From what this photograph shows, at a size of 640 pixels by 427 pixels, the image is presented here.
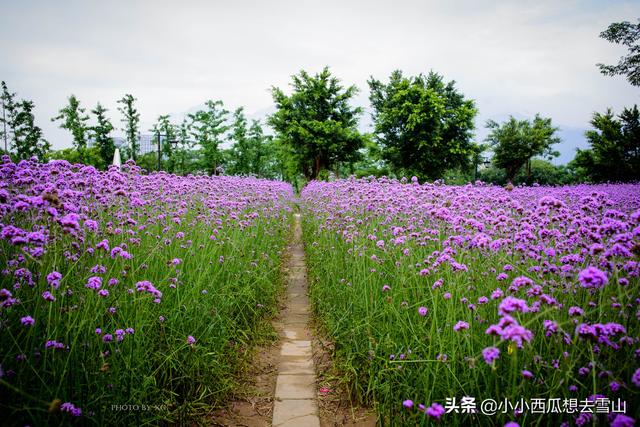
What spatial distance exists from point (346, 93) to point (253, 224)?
93.2 ft

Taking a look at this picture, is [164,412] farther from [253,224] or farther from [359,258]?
[253,224]

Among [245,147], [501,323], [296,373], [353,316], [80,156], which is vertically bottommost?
[296,373]

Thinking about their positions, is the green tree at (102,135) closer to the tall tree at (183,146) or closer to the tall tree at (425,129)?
the tall tree at (183,146)

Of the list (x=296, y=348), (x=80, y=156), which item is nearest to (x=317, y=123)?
(x=80, y=156)

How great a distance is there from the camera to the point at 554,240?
3461 mm

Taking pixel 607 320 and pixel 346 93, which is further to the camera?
pixel 346 93

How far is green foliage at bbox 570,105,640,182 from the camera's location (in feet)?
81.5

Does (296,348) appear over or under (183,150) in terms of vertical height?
under

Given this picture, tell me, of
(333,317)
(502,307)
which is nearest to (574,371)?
(502,307)

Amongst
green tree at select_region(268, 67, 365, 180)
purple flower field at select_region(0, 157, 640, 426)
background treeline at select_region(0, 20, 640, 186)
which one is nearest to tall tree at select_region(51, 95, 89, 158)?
background treeline at select_region(0, 20, 640, 186)

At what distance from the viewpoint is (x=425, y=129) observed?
30.2 m

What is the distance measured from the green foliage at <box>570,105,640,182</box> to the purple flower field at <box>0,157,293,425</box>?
98.7ft

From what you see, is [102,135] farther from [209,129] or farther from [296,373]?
[296,373]

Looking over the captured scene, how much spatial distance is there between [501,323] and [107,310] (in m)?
→ 2.34
